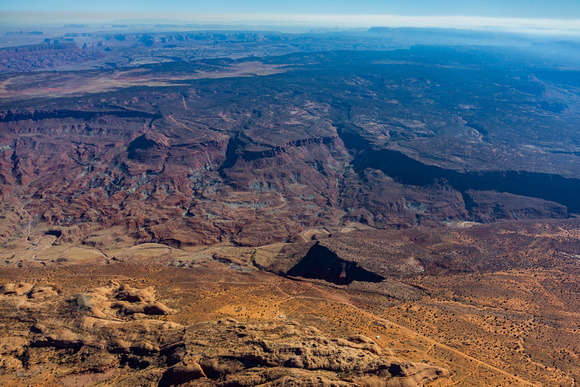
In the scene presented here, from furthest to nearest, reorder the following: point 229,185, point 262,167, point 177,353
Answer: point 262,167, point 229,185, point 177,353

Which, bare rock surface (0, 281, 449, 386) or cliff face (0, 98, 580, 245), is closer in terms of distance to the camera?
bare rock surface (0, 281, 449, 386)

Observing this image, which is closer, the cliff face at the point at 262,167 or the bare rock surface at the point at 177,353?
the bare rock surface at the point at 177,353

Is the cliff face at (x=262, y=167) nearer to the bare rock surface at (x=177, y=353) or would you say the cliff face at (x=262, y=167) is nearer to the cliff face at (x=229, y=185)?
the cliff face at (x=229, y=185)

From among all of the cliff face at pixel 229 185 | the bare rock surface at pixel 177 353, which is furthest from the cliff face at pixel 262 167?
the bare rock surface at pixel 177 353

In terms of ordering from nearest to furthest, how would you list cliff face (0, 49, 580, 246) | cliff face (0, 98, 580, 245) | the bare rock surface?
the bare rock surface, cliff face (0, 98, 580, 245), cliff face (0, 49, 580, 246)

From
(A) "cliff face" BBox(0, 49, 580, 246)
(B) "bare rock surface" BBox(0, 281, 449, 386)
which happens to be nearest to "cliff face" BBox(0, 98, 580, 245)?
(A) "cliff face" BBox(0, 49, 580, 246)

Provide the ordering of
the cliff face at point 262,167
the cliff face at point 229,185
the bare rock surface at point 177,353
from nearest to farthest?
the bare rock surface at point 177,353 → the cliff face at point 229,185 → the cliff face at point 262,167

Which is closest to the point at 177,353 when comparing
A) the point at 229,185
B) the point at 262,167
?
the point at 229,185

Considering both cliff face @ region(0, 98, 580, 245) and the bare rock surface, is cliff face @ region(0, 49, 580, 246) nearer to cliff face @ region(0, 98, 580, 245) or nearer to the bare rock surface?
cliff face @ region(0, 98, 580, 245)

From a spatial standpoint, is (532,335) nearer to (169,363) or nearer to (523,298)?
(523,298)

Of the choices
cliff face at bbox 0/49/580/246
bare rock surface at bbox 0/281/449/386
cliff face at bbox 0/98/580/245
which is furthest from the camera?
cliff face at bbox 0/49/580/246

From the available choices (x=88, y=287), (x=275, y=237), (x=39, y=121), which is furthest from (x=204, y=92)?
(x=88, y=287)

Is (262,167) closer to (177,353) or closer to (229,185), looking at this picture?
(229,185)
